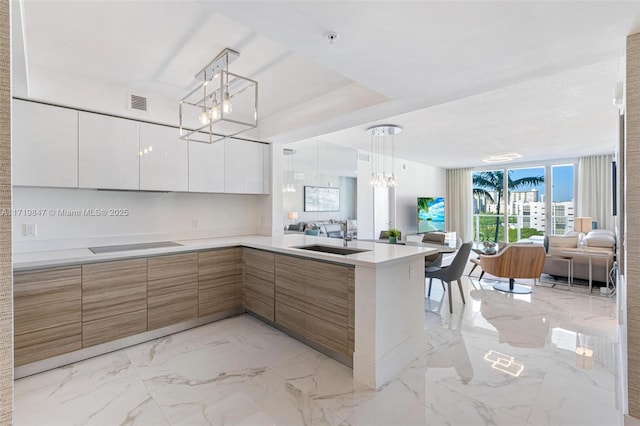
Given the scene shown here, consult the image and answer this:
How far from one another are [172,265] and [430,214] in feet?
23.6

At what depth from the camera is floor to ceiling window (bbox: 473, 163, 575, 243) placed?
7.87 m

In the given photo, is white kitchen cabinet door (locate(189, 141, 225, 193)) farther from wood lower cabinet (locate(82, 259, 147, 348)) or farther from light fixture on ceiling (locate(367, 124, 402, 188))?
light fixture on ceiling (locate(367, 124, 402, 188))

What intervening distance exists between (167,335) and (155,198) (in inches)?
57.9

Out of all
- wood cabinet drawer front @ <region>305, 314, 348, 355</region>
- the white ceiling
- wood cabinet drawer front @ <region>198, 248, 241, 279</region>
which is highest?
the white ceiling

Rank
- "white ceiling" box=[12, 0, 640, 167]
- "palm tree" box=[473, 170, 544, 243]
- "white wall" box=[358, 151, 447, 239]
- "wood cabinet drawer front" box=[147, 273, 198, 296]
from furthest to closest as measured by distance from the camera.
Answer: "palm tree" box=[473, 170, 544, 243] → "white wall" box=[358, 151, 447, 239] → "wood cabinet drawer front" box=[147, 273, 198, 296] → "white ceiling" box=[12, 0, 640, 167]

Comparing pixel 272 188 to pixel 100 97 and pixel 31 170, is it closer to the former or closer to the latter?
pixel 100 97

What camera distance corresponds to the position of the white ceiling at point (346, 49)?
1513 millimetres

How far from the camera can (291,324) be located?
2.80 meters

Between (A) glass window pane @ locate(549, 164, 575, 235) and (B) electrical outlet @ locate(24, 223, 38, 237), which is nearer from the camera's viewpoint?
(B) electrical outlet @ locate(24, 223, 38, 237)

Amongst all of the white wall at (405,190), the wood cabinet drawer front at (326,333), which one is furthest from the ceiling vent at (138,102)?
the white wall at (405,190)

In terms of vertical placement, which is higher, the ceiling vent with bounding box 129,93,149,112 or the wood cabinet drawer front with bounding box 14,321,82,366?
the ceiling vent with bounding box 129,93,149,112

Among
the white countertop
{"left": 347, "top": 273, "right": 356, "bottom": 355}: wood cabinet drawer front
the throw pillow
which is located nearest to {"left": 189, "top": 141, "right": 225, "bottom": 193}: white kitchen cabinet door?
the white countertop

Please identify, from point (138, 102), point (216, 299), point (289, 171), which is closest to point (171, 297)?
point (216, 299)

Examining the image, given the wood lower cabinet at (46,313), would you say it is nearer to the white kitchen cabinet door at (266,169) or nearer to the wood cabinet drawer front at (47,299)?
the wood cabinet drawer front at (47,299)
